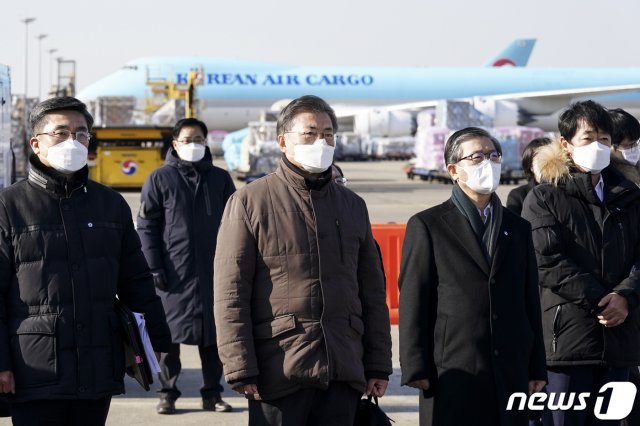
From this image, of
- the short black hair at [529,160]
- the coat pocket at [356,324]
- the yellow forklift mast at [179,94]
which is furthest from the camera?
the yellow forklift mast at [179,94]

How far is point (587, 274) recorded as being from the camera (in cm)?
497

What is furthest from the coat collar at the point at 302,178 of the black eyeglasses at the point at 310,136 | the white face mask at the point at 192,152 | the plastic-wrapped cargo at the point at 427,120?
the plastic-wrapped cargo at the point at 427,120

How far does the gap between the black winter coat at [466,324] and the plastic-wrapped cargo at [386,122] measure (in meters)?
39.8

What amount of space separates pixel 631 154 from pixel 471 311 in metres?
2.27

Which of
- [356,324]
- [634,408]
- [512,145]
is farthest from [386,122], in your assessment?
[356,324]

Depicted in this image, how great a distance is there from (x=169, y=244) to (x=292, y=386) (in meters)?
3.06

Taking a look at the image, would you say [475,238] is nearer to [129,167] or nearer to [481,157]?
[481,157]

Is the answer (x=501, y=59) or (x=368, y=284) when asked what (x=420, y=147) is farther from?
(x=501, y=59)

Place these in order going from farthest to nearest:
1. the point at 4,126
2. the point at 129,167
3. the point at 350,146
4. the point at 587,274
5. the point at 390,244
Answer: the point at 350,146
the point at 129,167
the point at 390,244
the point at 4,126
the point at 587,274

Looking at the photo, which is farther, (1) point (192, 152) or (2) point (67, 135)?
(1) point (192, 152)

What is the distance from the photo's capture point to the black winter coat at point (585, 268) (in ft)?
16.4

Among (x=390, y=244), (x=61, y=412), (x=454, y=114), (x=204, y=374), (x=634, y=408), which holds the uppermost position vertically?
(x=454, y=114)

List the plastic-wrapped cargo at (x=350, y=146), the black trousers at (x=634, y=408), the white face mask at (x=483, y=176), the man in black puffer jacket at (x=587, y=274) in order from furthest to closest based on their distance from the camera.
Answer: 1. the plastic-wrapped cargo at (x=350, y=146)
2. the black trousers at (x=634, y=408)
3. the man in black puffer jacket at (x=587, y=274)
4. the white face mask at (x=483, y=176)

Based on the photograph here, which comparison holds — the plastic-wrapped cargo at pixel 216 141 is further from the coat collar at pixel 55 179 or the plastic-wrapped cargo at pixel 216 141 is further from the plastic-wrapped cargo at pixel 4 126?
the coat collar at pixel 55 179
